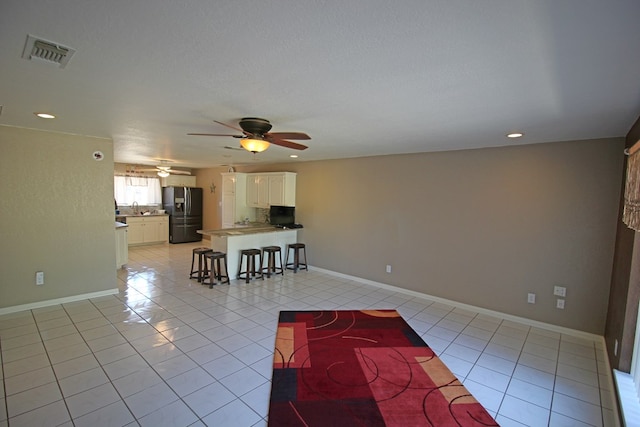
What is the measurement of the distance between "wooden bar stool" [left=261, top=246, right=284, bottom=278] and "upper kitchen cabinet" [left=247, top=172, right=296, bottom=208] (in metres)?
1.16

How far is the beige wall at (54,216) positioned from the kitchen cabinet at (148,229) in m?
4.08

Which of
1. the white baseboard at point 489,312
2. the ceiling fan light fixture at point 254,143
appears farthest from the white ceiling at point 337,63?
the white baseboard at point 489,312

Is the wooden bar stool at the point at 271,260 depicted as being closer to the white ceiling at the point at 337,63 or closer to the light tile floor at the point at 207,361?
the light tile floor at the point at 207,361

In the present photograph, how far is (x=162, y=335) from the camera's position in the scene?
3.30 metres

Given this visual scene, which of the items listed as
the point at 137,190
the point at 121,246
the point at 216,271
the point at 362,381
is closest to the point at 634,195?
the point at 362,381

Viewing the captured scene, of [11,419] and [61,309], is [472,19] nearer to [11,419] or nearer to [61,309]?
[11,419]

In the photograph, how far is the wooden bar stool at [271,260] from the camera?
5.77 metres

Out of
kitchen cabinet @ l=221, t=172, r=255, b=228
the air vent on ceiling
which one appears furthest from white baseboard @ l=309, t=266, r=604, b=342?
the air vent on ceiling

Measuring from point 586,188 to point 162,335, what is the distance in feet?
17.2

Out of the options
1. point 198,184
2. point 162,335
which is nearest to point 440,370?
point 162,335

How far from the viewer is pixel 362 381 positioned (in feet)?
8.50

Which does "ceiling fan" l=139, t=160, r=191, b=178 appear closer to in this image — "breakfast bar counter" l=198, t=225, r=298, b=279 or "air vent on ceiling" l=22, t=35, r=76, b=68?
"breakfast bar counter" l=198, t=225, r=298, b=279

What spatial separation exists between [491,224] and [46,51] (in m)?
4.78

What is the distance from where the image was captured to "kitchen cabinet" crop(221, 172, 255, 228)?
738 centimetres
